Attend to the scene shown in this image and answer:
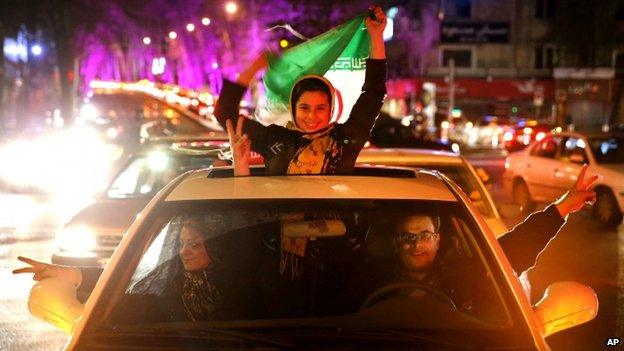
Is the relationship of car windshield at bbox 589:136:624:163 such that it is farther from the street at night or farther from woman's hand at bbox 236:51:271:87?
woman's hand at bbox 236:51:271:87

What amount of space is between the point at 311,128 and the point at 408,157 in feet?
12.0

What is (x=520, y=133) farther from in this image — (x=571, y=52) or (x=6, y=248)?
(x=6, y=248)

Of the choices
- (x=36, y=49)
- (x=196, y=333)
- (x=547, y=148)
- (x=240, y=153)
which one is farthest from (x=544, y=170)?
(x=36, y=49)

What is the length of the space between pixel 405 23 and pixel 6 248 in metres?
47.5

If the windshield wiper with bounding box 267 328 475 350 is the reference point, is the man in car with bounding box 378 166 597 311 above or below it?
above

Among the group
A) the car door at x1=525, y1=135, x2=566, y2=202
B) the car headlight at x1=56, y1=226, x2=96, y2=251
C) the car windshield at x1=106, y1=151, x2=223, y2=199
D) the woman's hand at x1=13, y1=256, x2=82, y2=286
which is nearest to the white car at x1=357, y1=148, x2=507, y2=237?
the car windshield at x1=106, y1=151, x2=223, y2=199

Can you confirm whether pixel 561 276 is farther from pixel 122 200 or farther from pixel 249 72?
pixel 249 72

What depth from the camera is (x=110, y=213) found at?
912 centimetres

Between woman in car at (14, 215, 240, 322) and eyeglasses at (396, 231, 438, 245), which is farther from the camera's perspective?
eyeglasses at (396, 231, 438, 245)

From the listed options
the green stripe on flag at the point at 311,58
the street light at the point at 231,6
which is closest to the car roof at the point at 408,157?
the green stripe on flag at the point at 311,58

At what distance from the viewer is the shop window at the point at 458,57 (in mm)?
60000

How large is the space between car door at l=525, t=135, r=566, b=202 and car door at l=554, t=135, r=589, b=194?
7 cm

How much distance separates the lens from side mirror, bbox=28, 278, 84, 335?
3779 millimetres

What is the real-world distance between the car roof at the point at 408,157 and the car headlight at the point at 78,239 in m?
2.37
